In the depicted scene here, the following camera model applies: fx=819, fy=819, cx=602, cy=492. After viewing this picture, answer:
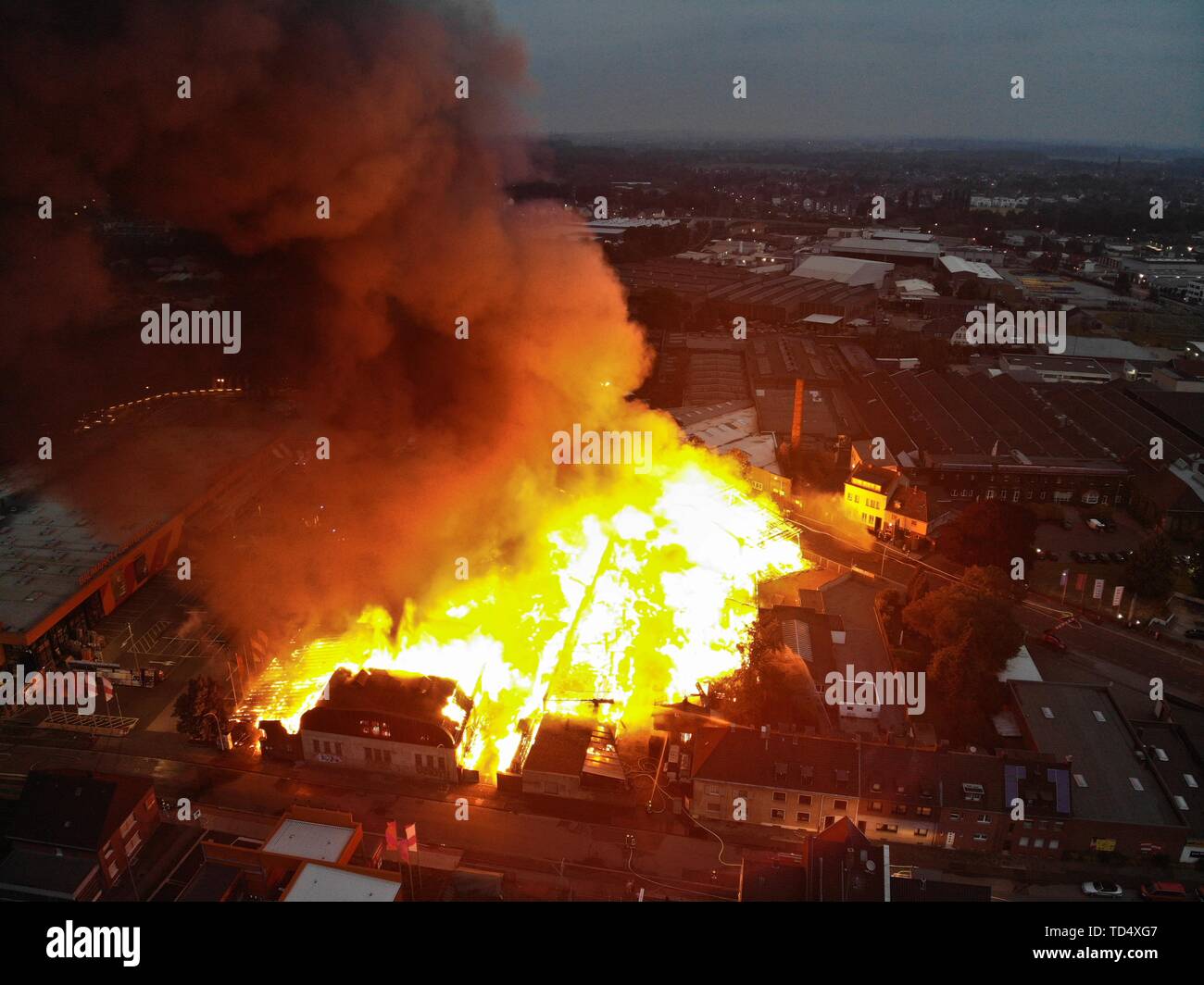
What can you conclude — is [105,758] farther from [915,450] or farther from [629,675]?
[915,450]

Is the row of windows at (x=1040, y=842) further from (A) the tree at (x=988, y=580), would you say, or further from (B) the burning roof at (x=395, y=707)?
(B) the burning roof at (x=395, y=707)

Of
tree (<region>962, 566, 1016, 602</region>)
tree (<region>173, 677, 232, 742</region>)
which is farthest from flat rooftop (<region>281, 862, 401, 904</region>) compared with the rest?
tree (<region>962, 566, 1016, 602</region>)

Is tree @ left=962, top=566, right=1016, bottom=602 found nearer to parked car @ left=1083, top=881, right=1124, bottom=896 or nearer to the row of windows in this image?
the row of windows

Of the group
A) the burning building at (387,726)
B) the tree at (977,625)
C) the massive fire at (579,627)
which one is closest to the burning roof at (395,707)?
the burning building at (387,726)

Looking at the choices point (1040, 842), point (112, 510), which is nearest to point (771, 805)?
point (1040, 842)

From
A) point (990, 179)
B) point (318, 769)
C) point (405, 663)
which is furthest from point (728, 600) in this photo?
point (990, 179)

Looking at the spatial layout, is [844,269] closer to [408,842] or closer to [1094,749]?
[1094,749]

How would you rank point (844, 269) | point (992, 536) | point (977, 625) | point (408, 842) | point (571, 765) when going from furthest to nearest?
point (844, 269) < point (992, 536) < point (977, 625) < point (571, 765) < point (408, 842)
